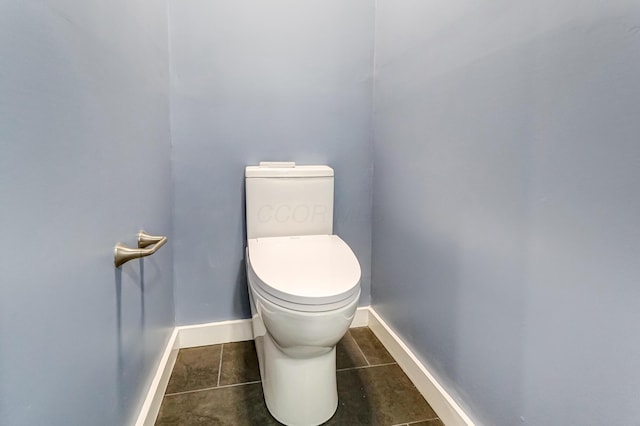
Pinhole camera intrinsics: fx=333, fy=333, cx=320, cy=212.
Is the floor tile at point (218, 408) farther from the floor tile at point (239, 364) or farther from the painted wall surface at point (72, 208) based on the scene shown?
the painted wall surface at point (72, 208)

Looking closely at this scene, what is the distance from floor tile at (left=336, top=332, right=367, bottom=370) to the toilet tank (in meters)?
0.53

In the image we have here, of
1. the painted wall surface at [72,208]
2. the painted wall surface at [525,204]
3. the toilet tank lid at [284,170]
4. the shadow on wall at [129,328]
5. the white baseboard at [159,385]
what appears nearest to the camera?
the painted wall surface at [72,208]

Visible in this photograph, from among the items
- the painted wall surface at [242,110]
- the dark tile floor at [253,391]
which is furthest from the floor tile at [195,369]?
the painted wall surface at [242,110]

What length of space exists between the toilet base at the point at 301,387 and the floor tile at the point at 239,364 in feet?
0.78

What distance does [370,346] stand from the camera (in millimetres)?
1524

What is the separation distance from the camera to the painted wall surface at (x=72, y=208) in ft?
1.52

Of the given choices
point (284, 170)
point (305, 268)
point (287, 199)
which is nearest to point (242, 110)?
point (284, 170)

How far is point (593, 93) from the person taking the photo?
63 cm

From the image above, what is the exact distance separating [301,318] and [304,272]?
0.16m

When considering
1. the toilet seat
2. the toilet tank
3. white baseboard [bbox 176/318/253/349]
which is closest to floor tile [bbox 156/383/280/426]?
white baseboard [bbox 176/318/253/349]

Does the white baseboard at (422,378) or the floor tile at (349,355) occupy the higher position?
the white baseboard at (422,378)

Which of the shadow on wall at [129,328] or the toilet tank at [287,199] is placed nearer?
the shadow on wall at [129,328]

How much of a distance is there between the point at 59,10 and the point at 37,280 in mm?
455

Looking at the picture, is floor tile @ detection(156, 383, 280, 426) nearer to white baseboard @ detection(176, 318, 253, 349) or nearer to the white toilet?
the white toilet
